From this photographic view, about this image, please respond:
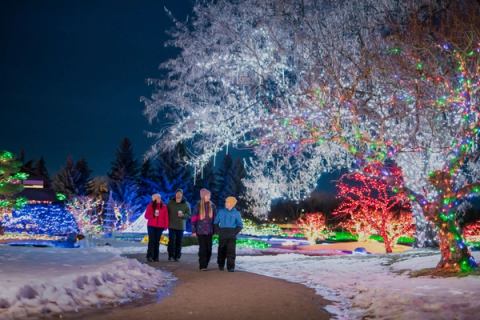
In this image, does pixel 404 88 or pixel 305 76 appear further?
pixel 305 76

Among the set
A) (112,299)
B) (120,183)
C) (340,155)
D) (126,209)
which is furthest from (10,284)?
(120,183)

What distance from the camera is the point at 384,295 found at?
7.73 m

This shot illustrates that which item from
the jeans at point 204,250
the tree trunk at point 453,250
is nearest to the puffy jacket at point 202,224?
the jeans at point 204,250

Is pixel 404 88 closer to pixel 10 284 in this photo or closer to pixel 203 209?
pixel 203 209

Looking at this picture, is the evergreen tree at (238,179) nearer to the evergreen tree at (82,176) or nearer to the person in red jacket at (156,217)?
the evergreen tree at (82,176)

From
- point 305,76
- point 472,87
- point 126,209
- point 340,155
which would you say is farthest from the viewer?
point 126,209

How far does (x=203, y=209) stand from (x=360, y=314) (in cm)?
566

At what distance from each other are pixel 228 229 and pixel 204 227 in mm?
664

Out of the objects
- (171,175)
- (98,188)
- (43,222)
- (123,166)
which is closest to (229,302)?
(43,222)

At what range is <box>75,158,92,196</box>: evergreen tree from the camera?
74.2 metres

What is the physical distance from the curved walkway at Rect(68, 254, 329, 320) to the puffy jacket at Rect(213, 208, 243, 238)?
3.82 ft

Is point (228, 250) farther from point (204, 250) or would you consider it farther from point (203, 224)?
point (203, 224)

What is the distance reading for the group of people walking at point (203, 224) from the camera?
1127 centimetres

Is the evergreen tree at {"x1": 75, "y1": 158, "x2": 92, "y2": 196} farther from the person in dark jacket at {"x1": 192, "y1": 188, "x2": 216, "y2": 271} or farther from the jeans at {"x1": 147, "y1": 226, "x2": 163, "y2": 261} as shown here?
the person in dark jacket at {"x1": 192, "y1": 188, "x2": 216, "y2": 271}
